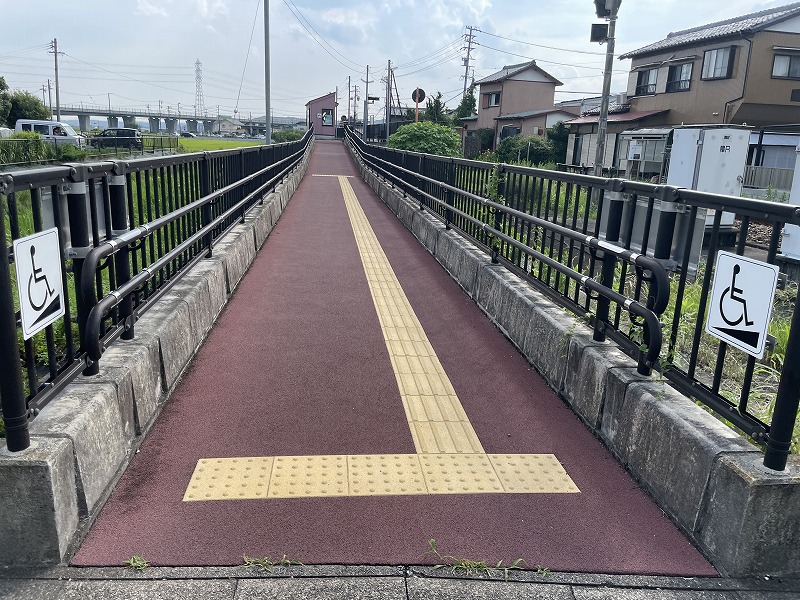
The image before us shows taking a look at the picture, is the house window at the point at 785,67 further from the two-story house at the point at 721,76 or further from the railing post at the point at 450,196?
the railing post at the point at 450,196

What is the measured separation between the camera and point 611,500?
308 cm

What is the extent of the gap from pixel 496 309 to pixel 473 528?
319 cm

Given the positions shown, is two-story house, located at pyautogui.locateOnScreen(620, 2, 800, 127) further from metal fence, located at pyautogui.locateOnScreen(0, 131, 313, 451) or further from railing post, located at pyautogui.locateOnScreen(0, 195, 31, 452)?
railing post, located at pyautogui.locateOnScreen(0, 195, 31, 452)

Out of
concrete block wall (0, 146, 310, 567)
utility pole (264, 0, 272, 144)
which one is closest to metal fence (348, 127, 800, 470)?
concrete block wall (0, 146, 310, 567)

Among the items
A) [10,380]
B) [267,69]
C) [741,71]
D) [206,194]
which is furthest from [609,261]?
[741,71]

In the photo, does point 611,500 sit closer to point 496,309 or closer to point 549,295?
point 549,295

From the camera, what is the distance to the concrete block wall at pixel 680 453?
8.14ft

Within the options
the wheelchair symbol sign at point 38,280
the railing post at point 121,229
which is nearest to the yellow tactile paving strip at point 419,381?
the railing post at point 121,229

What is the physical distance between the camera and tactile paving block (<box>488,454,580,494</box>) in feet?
10.4

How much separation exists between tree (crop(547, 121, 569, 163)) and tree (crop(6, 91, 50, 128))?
4583cm

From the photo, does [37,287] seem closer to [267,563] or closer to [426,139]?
[267,563]

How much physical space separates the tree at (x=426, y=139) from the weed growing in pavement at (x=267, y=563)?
32257 millimetres

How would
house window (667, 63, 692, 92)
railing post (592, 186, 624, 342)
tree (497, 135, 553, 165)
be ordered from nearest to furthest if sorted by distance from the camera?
railing post (592, 186, 624, 342), house window (667, 63, 692, 92), tree (497, 135, 553, 165)

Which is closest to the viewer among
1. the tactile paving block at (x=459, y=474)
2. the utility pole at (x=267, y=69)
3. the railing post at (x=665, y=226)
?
the tactile paving block at (x=459, y=474)
